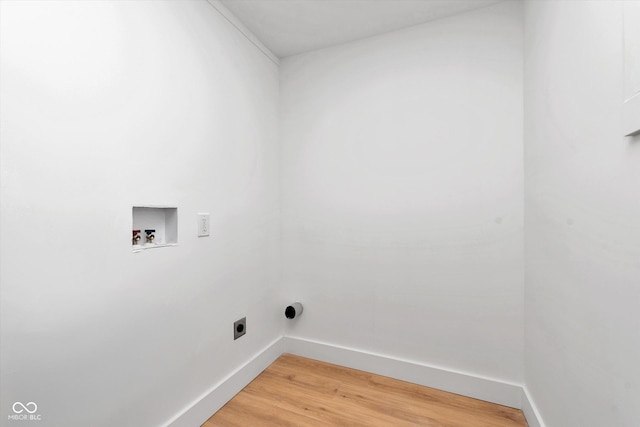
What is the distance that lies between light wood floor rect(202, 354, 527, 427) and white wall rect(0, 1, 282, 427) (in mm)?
266

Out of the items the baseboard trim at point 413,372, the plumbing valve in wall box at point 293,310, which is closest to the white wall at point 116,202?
the plumbing valve in wall box at point 293,310

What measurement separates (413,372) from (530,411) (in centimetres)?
58

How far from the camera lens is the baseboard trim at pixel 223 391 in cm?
132

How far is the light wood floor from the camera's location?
1.41 m

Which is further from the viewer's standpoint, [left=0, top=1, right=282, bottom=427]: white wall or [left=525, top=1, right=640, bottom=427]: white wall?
[left=0, top=1, right=282, bottom=427]: white wall

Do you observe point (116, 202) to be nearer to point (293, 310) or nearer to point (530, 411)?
point (293, 310)

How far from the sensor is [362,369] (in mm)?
1869

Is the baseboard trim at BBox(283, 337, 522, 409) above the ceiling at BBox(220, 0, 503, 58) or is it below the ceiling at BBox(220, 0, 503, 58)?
below

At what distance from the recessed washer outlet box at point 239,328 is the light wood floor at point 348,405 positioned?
33cm

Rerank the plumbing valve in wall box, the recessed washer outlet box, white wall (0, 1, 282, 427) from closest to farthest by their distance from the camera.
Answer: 1. white wall (0, 1, 282, 427)
2. the recessed washer outlet box
3. the plumbing valve in wall box

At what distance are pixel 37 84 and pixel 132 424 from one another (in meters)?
1.26

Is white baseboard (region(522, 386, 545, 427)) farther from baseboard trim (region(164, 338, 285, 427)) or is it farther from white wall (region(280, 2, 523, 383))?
baseboard trim (region(164, 338, 285, 427))

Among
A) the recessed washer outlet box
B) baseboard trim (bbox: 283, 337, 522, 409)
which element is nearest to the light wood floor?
baseboard trim (bbox: 283, 337, 522, 409)

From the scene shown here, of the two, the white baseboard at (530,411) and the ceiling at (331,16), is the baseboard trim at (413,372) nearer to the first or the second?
the white baseboard at (530,411)
